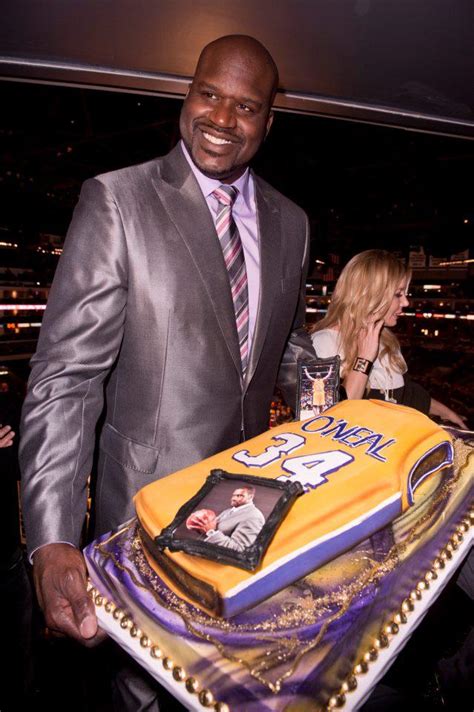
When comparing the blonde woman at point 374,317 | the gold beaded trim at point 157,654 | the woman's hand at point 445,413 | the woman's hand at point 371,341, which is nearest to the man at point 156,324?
the gold beaded trim at point 157,654

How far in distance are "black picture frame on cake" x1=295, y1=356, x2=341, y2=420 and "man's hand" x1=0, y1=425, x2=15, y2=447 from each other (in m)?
1.75

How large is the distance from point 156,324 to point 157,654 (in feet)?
1.95

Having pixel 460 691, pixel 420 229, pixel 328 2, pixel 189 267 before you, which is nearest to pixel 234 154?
pixel 189 267

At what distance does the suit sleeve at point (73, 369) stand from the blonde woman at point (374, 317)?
1.75 meters

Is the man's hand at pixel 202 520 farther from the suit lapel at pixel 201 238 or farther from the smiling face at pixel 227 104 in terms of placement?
the smiling face at pixel 227 104

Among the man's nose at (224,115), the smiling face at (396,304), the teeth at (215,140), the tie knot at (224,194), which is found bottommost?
the smiling face at (396,304)

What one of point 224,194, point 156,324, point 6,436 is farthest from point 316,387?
point 6,436

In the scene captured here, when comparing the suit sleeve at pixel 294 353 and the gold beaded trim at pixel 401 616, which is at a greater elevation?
the suit sleeve at pixel 294 353

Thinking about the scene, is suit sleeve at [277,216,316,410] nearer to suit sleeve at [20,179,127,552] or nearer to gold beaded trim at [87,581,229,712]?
suit sleeve at [20,179,127,552]

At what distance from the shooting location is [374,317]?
8.25ft

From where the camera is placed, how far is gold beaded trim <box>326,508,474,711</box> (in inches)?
20.0

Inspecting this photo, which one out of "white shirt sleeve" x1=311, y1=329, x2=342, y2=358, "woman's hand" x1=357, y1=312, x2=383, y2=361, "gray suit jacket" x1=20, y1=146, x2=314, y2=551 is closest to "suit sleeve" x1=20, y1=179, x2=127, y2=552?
"gray suit jacket" x1=20, y1=146, x2=314, y2=551

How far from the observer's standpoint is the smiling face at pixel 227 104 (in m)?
0.99

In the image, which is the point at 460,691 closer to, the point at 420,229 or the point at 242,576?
the point at 242,576
